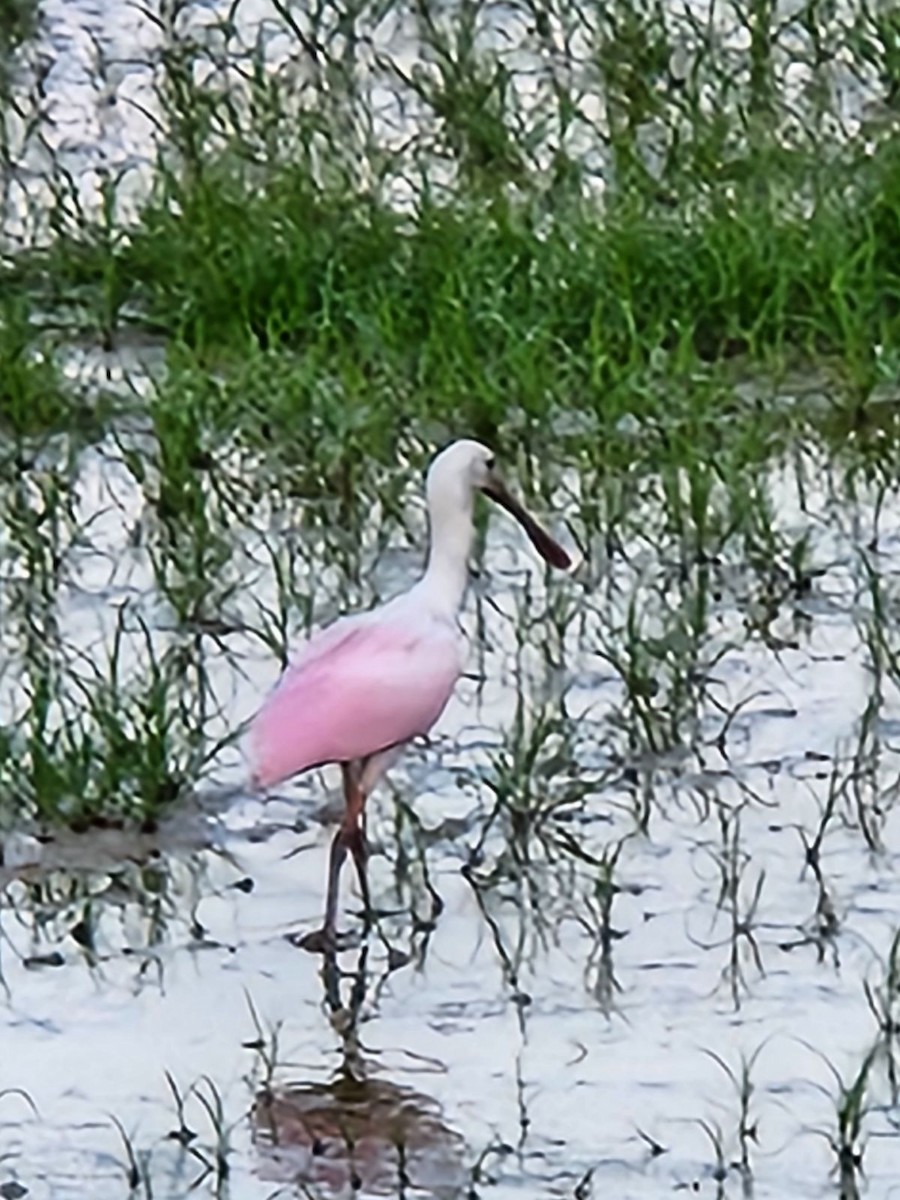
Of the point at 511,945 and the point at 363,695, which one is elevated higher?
the point at 363,695

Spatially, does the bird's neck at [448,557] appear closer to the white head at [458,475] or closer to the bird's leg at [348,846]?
the white head at [458,475]

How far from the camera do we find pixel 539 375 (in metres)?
8.27

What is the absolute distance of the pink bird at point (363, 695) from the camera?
19.7ft

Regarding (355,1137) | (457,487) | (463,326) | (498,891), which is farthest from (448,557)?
(463,326)

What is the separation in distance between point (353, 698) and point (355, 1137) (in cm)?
73

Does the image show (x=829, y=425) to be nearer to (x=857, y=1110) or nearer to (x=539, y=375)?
(x=539, y=375)

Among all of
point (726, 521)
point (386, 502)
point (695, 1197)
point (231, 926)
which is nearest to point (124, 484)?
Answer: point (386, 502)

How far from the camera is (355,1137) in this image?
5.55m

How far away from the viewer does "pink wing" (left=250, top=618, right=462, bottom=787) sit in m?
6.00

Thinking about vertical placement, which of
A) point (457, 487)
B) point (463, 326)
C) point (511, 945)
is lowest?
point (511, 945)

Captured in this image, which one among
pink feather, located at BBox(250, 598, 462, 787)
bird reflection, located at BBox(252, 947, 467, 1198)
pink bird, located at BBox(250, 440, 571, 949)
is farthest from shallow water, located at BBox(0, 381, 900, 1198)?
pink feather, located at BBox(250, 598, 462, 787)

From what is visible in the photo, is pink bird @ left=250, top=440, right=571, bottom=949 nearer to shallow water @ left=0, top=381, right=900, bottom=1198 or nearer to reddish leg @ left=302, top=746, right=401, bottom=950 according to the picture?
reddish leg @ left=302, top=746, right=401, bottom=950

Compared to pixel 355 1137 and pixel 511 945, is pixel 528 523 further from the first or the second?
pixel 355 1137

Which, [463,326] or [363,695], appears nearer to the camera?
[363,695]
